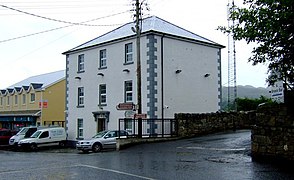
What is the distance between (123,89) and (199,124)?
630cm

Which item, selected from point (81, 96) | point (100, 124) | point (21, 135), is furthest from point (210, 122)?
point (21, 135)

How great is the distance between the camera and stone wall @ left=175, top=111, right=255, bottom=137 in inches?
1030

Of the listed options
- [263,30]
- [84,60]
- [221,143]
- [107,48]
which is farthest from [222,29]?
[84,60]

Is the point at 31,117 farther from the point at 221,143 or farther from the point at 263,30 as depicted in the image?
the point at 263,30

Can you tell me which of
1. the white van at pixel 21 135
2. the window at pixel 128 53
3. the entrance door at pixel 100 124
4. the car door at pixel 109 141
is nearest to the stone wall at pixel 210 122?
the car door at pixel 109 141

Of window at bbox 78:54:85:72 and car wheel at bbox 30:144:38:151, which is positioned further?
window at bbox 78:54:85:72

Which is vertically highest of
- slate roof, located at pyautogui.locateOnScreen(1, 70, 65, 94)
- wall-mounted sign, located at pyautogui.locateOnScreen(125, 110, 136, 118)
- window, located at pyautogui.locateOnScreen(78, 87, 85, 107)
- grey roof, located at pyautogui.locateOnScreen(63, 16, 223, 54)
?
grey roof, located at pyautogui.locateOnScreen(63, 16, 223, 54)

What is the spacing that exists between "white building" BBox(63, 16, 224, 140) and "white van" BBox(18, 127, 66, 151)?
39.7 inches

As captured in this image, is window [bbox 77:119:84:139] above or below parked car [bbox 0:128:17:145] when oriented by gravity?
above

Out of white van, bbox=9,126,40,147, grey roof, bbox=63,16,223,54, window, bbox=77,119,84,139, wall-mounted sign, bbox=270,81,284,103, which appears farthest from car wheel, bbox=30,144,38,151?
wall-mounted sign, bbox=270,81,284,103

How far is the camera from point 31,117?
4581 cm

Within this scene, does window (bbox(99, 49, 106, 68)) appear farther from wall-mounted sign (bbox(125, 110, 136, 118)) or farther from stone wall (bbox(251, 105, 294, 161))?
stone wall (bbox(251, 105, 294, 161))

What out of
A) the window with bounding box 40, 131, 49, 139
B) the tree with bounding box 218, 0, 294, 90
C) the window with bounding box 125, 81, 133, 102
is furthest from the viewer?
the window with bounding box 40, 131, 49, 139

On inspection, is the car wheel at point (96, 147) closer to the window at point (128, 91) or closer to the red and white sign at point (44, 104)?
the window at point (128, 91)
